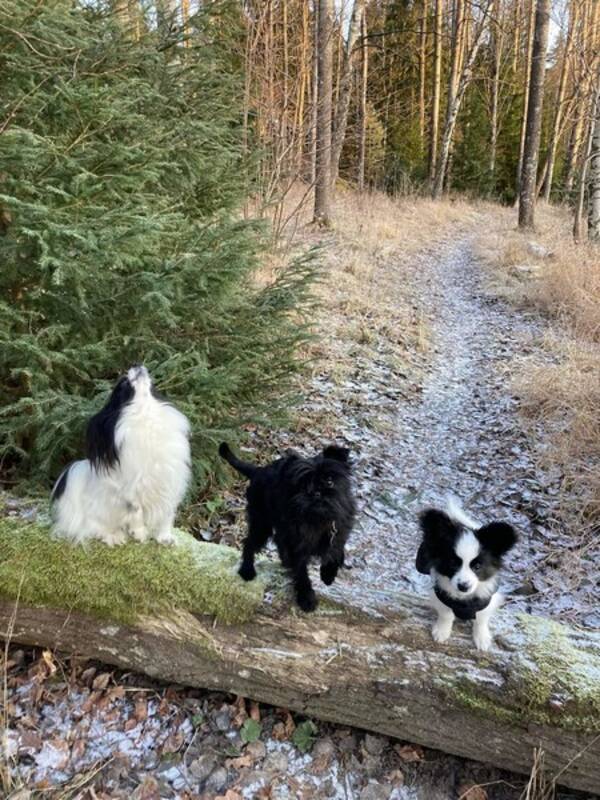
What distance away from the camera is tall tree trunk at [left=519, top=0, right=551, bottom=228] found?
13.3 metres

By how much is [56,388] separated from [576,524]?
424cm

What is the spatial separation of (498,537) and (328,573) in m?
0.93

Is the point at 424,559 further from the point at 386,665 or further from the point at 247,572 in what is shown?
the point at 247,572

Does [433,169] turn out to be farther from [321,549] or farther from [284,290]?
[321,549]

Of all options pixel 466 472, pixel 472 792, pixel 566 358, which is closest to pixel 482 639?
pixel 472 792

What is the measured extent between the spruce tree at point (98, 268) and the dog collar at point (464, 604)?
204 cm

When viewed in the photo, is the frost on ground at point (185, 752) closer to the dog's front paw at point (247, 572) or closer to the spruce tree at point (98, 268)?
the dog's front paw at point (247, 572)

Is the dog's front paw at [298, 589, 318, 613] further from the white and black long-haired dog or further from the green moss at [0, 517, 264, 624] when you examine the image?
the white and black long-haired dog

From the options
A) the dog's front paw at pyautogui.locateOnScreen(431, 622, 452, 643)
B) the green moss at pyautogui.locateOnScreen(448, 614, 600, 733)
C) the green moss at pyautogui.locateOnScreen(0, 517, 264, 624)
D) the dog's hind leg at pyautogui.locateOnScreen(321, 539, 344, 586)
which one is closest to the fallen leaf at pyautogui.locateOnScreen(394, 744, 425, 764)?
the green moss at pyautogui.locateOnScreen(448, 614, 600, 733)

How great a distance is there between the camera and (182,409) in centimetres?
376

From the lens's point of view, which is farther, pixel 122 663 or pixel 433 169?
pixel 433 169

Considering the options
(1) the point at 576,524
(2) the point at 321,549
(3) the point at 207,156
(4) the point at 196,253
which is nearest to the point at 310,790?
(2) the point at 321,549

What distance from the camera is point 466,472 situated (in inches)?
210

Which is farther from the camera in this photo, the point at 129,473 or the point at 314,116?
the point at 314,116
